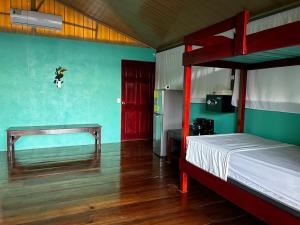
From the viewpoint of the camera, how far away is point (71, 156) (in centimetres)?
500

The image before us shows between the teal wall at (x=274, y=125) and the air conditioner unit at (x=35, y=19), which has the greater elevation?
the air conditioner unit at (x=35, y=19)

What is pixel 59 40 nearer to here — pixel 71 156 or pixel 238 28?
pixel 71 156

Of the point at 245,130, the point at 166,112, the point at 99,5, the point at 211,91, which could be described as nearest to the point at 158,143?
the point at 166,112

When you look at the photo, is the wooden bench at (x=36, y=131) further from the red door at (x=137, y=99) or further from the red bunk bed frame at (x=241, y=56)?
the red bunk bed frame at (x=241, y=56)

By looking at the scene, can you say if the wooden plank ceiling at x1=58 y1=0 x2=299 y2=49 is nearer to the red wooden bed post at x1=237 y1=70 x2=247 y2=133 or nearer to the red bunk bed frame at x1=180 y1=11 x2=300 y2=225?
the red bunk bed frame at x1=180 y1=11 x2=300 y2=225

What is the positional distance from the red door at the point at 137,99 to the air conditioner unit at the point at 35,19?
Result: 6.20 ft

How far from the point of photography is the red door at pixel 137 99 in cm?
652

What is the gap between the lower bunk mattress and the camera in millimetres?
1929

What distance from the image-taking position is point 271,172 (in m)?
2.07

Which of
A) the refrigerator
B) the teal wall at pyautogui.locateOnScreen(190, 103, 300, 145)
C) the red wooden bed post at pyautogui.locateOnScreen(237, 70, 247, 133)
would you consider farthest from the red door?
the red wooden bed post at pyautogui.locateOnScreen(237, 70, 247, 133)

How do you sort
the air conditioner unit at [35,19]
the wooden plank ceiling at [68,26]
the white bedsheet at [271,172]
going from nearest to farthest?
1. the white bedsheet at [271,172]
2. the air conditioner unit at [35,19]
3. the wooden plank ceiling at [68,26]

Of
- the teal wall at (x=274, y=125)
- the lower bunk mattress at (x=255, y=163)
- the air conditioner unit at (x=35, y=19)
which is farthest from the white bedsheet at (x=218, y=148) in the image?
the air conditioner unit at (x=35, y=19)

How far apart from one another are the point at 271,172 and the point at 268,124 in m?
1.57

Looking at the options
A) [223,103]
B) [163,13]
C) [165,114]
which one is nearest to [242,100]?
[223,103]
